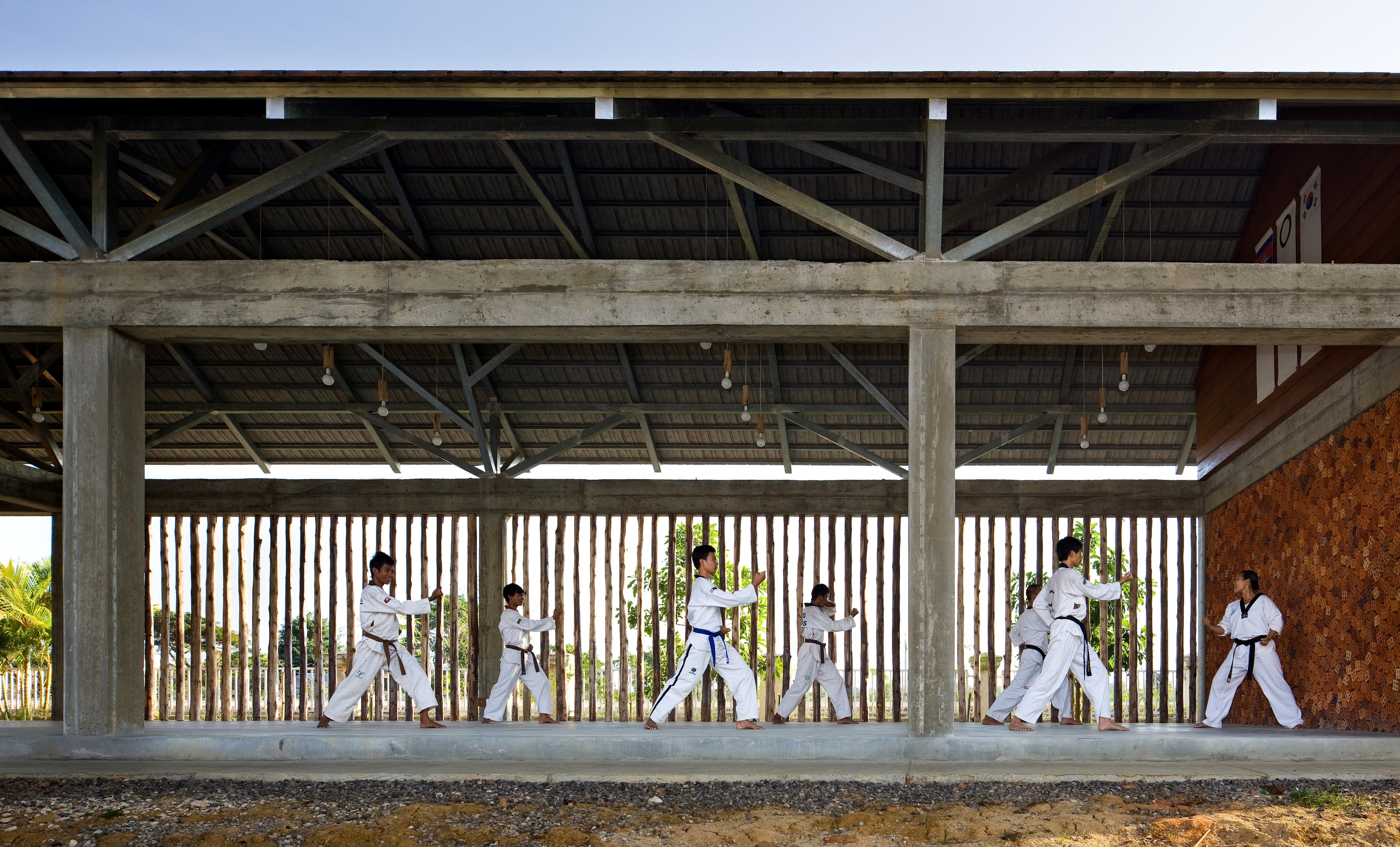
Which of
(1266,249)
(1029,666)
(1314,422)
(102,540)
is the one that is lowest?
(1029,666)

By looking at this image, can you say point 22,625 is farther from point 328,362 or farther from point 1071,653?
point 1071,653

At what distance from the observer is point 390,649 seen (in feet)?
30.7

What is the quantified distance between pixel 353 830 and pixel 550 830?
3.02ft

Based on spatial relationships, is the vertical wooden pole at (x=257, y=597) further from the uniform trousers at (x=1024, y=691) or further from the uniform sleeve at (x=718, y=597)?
A: the uniform trousers at (x=1024, y=691)

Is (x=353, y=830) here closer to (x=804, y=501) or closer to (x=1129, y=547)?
(x=804, y=501)

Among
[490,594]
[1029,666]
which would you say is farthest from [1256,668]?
[490,594]

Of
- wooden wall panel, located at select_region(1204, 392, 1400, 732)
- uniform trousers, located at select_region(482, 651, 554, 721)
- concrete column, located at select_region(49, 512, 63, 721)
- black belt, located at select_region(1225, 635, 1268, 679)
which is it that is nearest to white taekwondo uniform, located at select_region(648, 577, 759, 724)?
uniform trousers, located at select_region(482, 651, 554, 721)

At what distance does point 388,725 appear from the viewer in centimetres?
969

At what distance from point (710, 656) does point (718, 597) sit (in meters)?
0.42

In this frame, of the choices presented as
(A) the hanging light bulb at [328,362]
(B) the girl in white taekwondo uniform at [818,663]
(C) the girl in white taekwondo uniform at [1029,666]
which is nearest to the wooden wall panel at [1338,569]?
(C) the girl in white taekwondo uniform at [1029,666]

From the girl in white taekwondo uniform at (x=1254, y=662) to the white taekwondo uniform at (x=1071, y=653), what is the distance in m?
1.41

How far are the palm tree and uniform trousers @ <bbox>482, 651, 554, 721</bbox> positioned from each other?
1636 cm

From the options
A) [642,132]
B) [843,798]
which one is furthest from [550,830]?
[642,132]

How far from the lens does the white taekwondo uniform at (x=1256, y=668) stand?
31.6 ft
